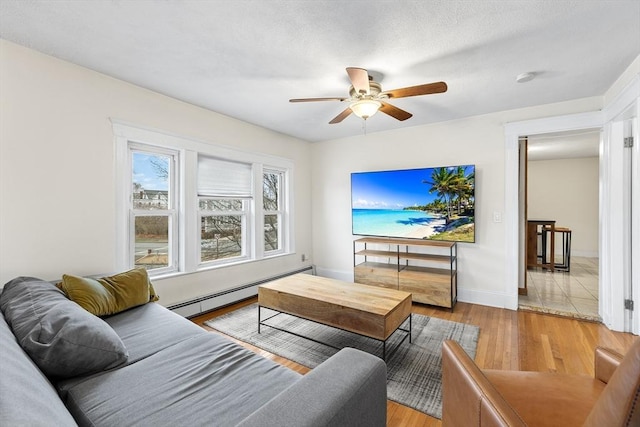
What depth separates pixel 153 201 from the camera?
3021 millimetres

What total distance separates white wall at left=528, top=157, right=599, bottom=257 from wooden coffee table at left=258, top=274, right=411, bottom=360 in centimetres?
627

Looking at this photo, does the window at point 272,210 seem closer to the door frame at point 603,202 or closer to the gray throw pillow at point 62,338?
the gray throw pillow at point 62,338

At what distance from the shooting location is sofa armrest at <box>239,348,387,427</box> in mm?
849

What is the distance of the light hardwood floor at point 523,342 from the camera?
2.14 m

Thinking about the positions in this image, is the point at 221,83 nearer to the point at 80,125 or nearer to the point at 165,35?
the point at 165,35

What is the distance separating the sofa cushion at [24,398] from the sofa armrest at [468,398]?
1.31 metres

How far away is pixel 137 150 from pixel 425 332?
3393 millimetres

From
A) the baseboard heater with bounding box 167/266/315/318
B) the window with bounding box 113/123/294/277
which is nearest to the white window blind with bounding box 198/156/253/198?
the window with bounding box 113/123/294/277

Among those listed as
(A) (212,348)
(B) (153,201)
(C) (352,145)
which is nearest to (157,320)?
(A) (212,348)

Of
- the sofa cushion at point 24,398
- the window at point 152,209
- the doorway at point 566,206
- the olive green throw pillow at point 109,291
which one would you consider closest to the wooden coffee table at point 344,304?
the olive green throw pillow at point 109,291

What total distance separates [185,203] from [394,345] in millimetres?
2610

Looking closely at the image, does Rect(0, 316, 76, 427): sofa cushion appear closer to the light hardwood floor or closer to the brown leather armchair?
the brown leather armchair

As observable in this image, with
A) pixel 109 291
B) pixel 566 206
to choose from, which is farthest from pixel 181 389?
pixel 566 206

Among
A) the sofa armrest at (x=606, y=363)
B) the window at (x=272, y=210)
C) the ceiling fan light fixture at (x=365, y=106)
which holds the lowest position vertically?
the sofa armrest at (x=606, y=363)
